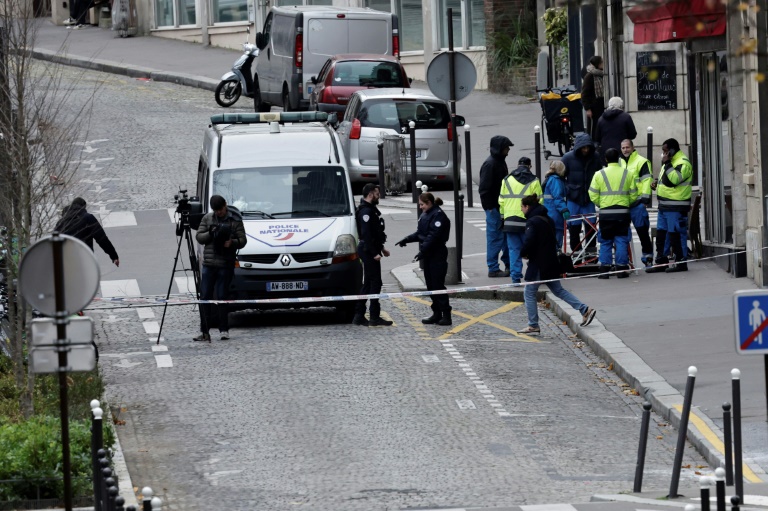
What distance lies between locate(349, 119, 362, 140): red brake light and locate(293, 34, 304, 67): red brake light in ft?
23.4

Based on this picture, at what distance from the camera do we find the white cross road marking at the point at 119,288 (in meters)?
19.7

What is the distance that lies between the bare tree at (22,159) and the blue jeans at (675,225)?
823 cm

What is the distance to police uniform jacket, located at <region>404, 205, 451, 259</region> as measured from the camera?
17.5 meters

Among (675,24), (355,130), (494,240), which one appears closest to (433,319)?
(494,240)

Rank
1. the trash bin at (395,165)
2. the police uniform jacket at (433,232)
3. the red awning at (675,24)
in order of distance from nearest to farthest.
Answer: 1. the police uniform jacket at (433,232)
2. the red awning at (675,24)
3. the trash bin at (395,165)

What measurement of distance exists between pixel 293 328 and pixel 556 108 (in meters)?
12.3

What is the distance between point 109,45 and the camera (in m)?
48.7

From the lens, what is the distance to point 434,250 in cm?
1752

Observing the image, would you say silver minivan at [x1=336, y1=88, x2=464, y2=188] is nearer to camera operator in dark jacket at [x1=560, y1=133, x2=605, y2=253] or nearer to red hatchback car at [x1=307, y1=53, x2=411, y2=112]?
red hatchback car at [x1=307, y1=53, x2=411, y2=112]

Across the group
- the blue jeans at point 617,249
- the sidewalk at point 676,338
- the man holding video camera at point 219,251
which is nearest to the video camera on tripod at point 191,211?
the man holding video camera at point 219,251

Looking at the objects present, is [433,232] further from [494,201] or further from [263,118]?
[263,118]

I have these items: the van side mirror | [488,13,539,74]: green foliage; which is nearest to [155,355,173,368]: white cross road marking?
the van side mirror

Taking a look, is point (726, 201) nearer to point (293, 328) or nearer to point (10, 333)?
point (293, 328)

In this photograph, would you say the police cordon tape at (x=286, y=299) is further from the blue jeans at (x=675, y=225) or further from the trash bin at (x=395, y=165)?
the trash bin at (x=395, y=165)
